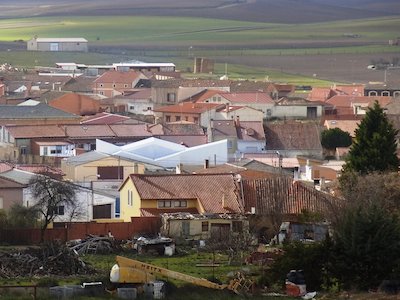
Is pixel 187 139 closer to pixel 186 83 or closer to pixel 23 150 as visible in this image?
pixel 23 150

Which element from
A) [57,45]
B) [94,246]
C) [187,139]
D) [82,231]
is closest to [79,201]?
[82,231]

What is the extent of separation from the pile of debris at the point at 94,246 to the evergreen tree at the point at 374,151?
641cm

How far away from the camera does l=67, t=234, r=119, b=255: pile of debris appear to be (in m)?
25.5

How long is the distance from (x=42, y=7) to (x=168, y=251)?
431 ft

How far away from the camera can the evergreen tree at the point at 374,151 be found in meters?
30.5

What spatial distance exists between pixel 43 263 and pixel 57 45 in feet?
240

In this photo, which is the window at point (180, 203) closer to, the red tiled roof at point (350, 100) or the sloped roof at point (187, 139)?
the sloped roof at point (187, 139)

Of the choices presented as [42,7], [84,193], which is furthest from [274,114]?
[42,7]

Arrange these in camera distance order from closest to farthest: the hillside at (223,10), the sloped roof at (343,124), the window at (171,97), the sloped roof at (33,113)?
the sloped roof at (343,124) < the sloped roof at (33,113) < the window at (171,97) < the hillside at (223,10)

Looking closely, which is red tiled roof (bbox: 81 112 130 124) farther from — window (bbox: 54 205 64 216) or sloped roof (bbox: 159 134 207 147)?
window (bbox: 54 205 64 216)

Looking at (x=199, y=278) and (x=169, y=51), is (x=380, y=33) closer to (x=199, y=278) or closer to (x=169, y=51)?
(x=169, y=51)

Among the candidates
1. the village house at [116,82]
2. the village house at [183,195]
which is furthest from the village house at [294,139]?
the village house at [116,82]

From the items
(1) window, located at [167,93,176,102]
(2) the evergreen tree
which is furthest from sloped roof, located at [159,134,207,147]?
(1) window, located at [167,93,176,102]

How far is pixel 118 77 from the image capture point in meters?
67.9
